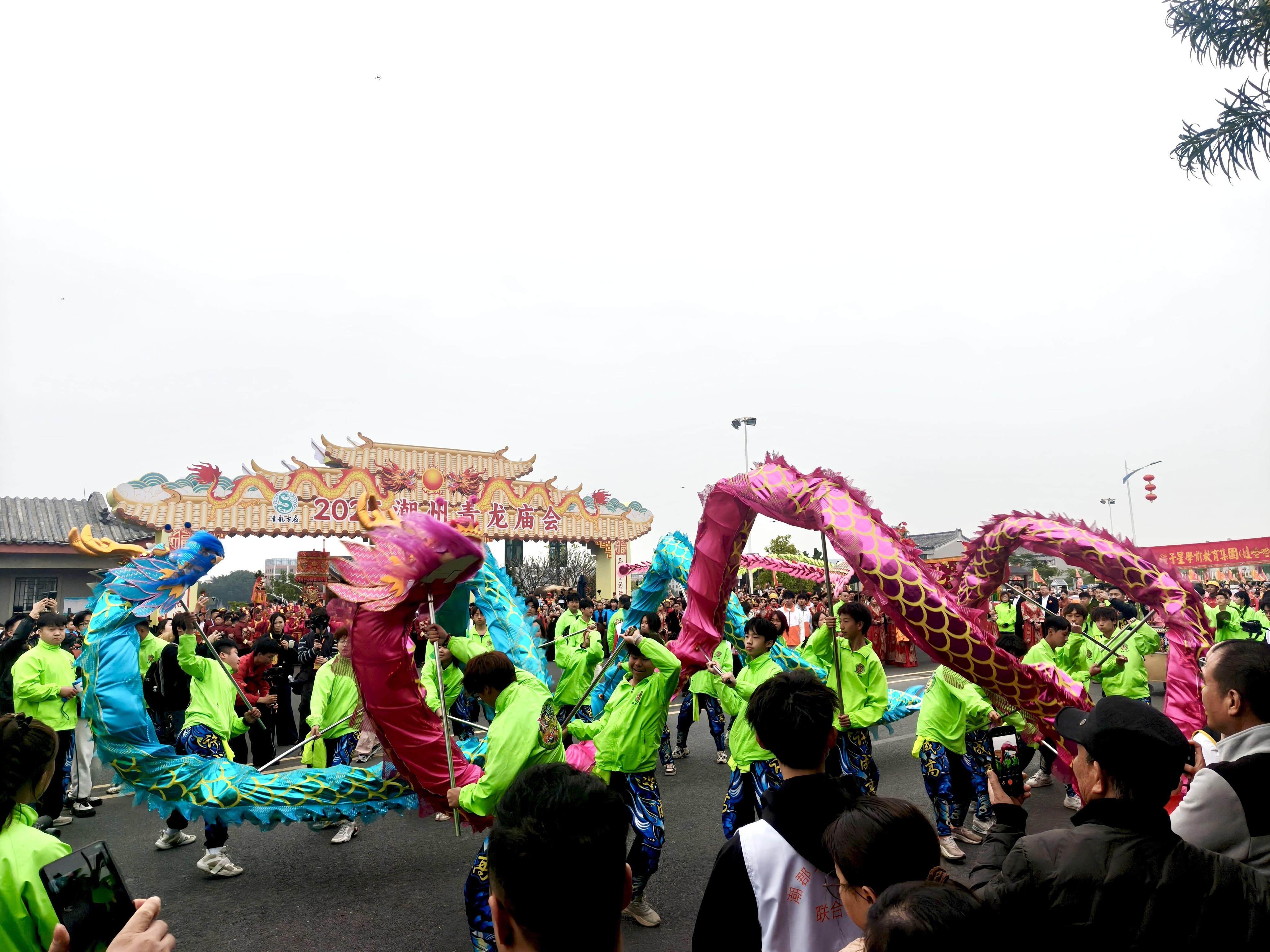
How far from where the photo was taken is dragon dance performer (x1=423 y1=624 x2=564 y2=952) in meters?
2.96

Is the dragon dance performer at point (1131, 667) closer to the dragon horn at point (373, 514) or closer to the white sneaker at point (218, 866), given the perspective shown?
the dragon horn at point (373, 514)

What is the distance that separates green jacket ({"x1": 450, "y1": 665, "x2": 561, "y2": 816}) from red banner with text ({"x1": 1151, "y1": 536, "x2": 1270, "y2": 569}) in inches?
1067

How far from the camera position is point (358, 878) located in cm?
491

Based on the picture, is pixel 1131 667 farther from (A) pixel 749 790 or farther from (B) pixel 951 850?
(A) pixel 749 790

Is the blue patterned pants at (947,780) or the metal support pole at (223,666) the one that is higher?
the metal support pole at (223,666)

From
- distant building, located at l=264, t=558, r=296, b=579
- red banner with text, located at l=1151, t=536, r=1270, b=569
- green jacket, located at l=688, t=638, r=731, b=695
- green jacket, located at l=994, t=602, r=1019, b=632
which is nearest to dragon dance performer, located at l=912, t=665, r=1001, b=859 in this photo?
green jacket, located at l=688, t=638, r=731, b=695

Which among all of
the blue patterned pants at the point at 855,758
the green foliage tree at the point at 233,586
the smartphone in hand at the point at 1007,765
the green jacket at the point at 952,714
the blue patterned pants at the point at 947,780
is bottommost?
the green foliage tree at the point at 233,586

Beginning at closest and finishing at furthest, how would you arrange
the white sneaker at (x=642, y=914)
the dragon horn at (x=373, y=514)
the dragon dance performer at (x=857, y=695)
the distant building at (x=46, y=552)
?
the dragon horn at (x=373, y=514), the white sneaker at (x=642, y=914), the dragon dance performer at (x=857, y=695), the distant building at (x=46, y=552)

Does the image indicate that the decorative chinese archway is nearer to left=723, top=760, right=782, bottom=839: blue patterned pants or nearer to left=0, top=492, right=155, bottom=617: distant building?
left=0, top=492, right=155, bottom=617: distant building

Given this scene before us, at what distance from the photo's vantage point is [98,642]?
459 cm

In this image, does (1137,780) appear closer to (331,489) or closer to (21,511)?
(331,489)

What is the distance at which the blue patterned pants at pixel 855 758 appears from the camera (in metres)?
4.88

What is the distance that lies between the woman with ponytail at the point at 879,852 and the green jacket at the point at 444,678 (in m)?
Answer: 4.53

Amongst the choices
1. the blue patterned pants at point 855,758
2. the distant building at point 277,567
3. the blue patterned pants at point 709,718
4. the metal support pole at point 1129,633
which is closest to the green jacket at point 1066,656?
the metal support pole at point 1129,633
